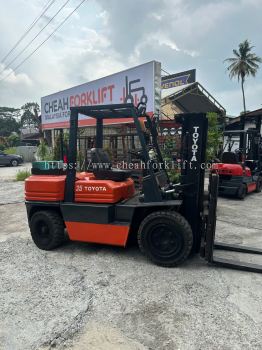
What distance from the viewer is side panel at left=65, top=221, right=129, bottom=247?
15.0ft

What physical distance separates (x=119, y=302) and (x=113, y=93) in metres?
9.76

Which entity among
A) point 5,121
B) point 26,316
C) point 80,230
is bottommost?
point 26,316

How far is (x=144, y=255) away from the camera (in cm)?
464

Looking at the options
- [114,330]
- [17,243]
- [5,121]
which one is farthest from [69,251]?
[5,121]

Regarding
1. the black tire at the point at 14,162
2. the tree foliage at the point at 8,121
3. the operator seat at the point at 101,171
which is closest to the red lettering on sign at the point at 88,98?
the operator seat at the point at 101,171

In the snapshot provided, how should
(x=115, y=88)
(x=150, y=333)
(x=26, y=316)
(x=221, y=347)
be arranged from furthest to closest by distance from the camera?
(x=115, y=88), (x=26, y=316), (x=150, y=333), (x=221, y=347)

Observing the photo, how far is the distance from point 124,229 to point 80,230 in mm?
824

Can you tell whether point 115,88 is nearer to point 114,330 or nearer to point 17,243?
point 17,243

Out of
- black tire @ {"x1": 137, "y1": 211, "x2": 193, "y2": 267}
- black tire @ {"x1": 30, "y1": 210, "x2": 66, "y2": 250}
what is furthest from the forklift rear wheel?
black tire @ {"x1": 30, "y1": 210, "x2": 66, "y2": 250}

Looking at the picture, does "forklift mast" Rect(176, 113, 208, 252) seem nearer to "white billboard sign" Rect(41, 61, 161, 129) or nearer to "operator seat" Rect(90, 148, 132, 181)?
"operator seat" Rect(90, 148, 132, 181)

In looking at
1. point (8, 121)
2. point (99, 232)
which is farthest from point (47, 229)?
point (8, 121)

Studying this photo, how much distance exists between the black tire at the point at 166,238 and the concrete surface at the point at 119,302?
0.17m

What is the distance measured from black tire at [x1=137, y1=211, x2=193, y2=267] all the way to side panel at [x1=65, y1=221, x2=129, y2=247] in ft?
1.09

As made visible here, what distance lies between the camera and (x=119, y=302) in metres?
3.47
